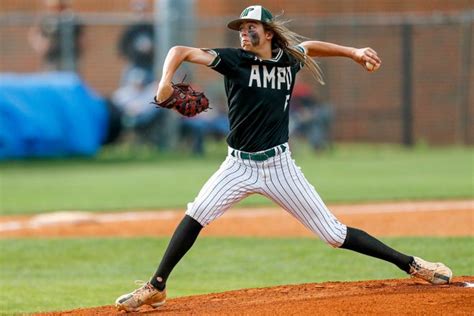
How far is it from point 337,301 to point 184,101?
1.55 metres

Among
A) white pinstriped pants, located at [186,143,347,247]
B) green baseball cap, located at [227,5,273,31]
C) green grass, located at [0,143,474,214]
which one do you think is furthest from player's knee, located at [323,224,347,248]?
green grass, located at [0,143,474,214]

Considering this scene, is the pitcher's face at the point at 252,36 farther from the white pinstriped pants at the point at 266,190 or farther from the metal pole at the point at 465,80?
the metal pole at the point at 465,80

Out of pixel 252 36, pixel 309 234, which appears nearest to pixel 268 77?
pixel 252 36

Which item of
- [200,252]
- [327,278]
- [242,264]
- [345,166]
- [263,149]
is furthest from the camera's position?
[345,166]

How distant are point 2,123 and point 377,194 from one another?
872cm

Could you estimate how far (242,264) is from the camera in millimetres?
9695

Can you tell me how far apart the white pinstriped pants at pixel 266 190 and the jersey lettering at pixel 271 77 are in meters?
0.41

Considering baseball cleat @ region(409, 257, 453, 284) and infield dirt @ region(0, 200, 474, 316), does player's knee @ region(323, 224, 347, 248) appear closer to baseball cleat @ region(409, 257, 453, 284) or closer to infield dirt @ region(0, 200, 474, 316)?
infield dirt @ region(0, 200, 474, 316)

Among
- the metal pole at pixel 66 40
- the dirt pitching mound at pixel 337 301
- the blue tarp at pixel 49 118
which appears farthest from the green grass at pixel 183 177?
the dirt pitching mound at pixel 337 301

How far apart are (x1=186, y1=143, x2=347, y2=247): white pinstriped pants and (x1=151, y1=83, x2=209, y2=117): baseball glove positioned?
0.40 meters

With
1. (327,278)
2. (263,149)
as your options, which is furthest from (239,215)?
(263,149)

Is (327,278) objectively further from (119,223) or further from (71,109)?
(71,109)

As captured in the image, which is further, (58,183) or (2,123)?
(2,123)

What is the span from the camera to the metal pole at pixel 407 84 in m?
25.3
